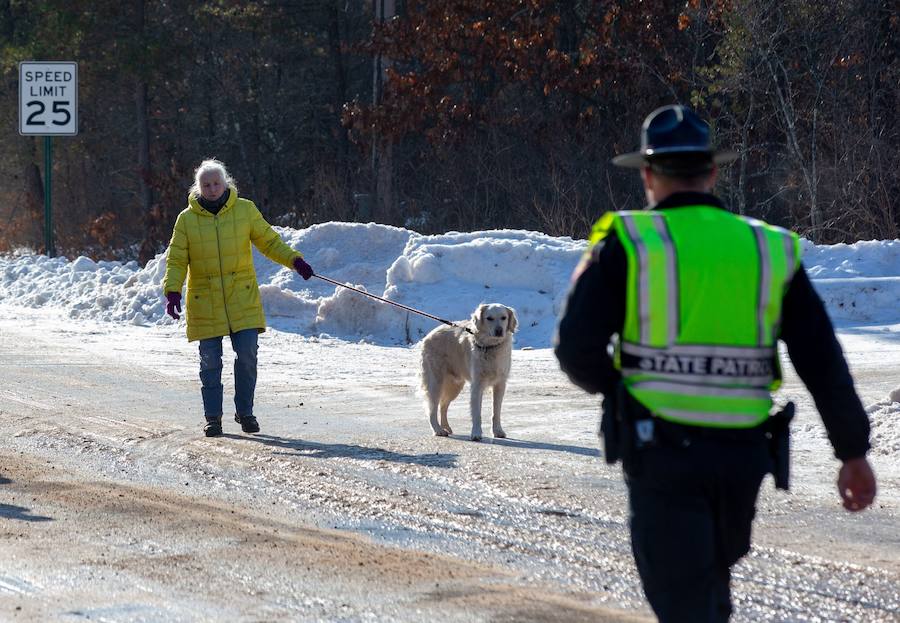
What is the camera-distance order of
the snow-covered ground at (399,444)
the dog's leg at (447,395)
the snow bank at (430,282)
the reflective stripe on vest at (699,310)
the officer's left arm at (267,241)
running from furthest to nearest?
the snow bank at (430,282) → the dog's leg at (447,395) → the officer's left arm at (267,241) → the snow-covered ground at (399,444) → the reflective stripe on vest at (699,310)

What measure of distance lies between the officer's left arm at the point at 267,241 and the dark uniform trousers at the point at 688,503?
22.7ft

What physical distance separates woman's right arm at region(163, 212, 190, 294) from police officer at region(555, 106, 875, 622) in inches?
270

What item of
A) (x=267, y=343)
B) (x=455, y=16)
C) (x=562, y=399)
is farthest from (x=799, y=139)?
(x=562, y=399)

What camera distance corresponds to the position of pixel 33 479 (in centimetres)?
820

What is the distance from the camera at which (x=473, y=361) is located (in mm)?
9969

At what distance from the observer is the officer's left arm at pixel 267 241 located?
1011 centimetres

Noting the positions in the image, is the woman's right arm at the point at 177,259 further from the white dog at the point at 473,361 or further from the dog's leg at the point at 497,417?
the dog's leg at the point at 497,417

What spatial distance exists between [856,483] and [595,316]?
81 cm

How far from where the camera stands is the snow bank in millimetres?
15648

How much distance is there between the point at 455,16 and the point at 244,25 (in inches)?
255

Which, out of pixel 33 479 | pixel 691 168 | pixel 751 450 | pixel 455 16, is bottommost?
Answer: pixel 33 479

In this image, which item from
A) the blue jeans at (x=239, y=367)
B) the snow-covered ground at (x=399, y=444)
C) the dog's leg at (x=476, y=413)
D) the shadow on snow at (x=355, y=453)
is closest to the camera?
the snow-covered ground at (x=399, y=444)

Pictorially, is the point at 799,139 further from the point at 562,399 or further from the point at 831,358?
the point at 831,358

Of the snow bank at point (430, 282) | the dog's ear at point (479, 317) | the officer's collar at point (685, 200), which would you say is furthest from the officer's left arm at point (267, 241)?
the officer's collar at point (685, 200)
